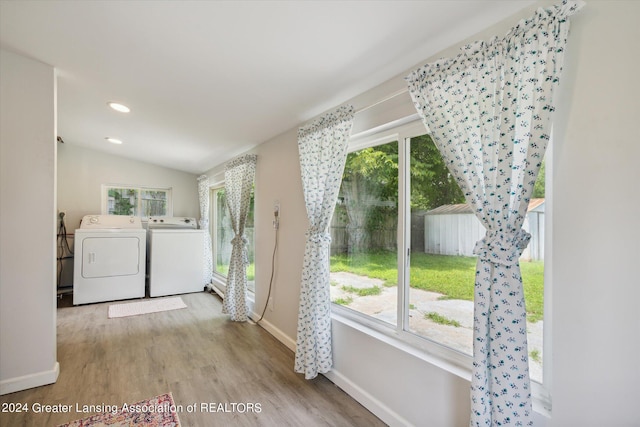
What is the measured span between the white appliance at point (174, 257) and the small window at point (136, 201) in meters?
0.50

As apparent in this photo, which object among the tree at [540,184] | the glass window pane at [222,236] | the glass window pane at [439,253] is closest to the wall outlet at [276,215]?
the glass window pane at [439,253]

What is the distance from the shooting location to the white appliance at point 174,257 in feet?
15.6

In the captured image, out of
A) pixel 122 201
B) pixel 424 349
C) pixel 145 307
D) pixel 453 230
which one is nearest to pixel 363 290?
pixel 424 349

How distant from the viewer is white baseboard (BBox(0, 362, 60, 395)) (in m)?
2.15

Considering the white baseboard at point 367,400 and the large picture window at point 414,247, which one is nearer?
the large picture window at point 414,247

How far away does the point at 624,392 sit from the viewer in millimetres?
993

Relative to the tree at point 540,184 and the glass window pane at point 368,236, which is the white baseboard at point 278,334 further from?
the tree at point 540,184

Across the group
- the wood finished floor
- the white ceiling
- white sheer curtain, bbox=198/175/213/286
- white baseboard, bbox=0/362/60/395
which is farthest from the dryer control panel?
white baseboard, bbox=0/362/60/395

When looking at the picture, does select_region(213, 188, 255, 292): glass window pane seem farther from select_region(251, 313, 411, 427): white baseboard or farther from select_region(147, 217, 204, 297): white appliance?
select_region(251, 313, 411, 427): white baseboard

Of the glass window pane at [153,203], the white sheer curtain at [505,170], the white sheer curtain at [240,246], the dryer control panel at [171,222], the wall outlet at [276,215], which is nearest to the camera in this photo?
the white sheer curtain at [505,170]


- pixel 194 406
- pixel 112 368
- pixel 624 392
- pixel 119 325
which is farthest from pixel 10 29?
pixel 624 392

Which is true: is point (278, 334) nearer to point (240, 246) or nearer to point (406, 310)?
point (240, 246)

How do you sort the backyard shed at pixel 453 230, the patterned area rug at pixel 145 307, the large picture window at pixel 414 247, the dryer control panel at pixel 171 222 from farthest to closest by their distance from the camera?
the dryer control panel at pixel 171 222, the patterned area rug at pixel 145 307, the backyard shed at pixel 453 230, the large picture window at pixel 414 247

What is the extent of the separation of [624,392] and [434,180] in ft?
3.80
